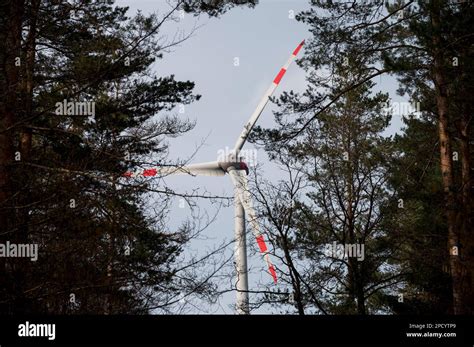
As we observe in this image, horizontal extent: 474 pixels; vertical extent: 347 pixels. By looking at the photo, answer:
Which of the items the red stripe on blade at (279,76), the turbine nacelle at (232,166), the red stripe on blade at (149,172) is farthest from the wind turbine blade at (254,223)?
the turbine nacelle at (232,166)

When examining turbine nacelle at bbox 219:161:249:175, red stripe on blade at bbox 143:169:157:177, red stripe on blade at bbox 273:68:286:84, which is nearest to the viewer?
red stripe on blade at bbox 143:169:157:177

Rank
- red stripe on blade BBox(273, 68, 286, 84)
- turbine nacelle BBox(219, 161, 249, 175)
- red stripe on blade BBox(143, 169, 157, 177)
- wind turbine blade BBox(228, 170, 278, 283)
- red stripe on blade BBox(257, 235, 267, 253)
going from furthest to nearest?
turbine nacelle BBox(219, 161, 249, 175) < red stripe on blade BBox(273, 68, 286, 84) < red stripe on blade BBox(257, 235, 267, 253) < wind turbine blade BBox(228, 170, 278, 283) < red stripe on blade BBox(143, 169, 157, 177)

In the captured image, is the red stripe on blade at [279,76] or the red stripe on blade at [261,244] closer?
the red stripe on blade at [261,244]

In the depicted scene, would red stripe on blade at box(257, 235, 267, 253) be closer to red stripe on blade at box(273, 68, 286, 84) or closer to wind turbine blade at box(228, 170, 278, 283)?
wind turbine blade at box(228, 170, 278, 283)

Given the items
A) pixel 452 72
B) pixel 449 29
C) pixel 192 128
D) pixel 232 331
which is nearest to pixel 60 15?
pixel 192 128

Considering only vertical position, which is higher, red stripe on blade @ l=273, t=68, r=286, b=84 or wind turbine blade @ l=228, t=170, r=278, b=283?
red stripe on blade @ l=273, t=68, r=286, b=84

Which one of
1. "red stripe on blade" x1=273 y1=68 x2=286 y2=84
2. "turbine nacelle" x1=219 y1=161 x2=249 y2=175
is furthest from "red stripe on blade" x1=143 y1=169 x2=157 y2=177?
"turbine nacelle" x1=219 y1=161 x2=249 y2=175

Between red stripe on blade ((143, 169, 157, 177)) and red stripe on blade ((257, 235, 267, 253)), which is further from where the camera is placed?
red stripe on blade ((257, 235, 267, 253))

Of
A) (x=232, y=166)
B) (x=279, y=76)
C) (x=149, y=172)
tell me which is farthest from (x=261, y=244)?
(x=232, y=166)

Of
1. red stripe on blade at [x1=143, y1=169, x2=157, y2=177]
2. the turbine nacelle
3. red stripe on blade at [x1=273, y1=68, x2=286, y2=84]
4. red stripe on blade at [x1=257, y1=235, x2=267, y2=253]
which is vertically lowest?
red stripe on blade at [x1=257, y1=235, x2=267, y2=253]

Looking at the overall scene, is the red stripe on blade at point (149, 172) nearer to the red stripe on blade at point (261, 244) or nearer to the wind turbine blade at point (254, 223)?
the wind turbine blade at point (254, 223)

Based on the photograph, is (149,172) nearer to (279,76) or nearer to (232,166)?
(279,76)

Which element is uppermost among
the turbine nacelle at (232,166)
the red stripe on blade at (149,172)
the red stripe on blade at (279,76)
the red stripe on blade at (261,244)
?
the red stripe on blade at (279,76)

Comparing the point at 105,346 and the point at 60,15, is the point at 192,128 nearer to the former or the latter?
the point at 60,15
